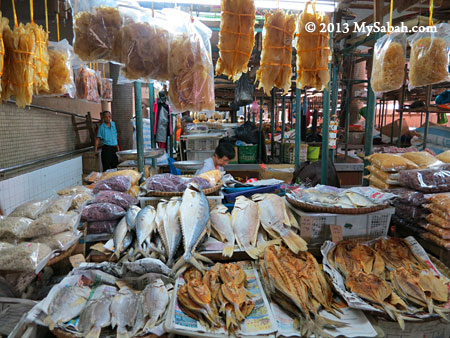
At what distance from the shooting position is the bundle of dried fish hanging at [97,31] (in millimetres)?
2070

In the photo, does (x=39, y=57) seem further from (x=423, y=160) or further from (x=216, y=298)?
(x=423, y=160)

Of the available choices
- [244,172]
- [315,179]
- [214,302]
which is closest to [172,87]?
[214,302]

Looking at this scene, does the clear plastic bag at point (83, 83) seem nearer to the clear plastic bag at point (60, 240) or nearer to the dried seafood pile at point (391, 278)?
the clear plastic bag at point (60, 240)

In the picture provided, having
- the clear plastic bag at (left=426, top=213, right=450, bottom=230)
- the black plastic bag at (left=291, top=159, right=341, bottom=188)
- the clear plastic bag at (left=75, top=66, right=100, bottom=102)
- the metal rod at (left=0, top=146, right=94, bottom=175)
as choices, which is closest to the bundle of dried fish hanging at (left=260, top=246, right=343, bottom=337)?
the clear plastic bag at (left=426, top=213, right=450, bottom=230)

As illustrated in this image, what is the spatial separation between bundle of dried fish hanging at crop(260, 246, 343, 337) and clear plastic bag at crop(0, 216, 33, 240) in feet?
6.22

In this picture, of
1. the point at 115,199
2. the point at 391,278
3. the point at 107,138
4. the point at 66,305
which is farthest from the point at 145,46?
the point at 107,138

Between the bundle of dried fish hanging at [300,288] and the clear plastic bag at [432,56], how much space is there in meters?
1.91

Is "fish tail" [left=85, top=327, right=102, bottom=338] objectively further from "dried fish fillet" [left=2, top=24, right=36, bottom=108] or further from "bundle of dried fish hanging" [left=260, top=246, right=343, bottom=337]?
"dried fish fillet" [left=2, top=24, right=36, bottom=108]

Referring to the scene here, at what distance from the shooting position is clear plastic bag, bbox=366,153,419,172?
312 centimetres

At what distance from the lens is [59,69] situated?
2.83 metres

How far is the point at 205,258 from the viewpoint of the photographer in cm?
217

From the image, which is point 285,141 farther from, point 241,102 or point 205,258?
point 205,258

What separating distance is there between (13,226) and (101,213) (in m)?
0.67

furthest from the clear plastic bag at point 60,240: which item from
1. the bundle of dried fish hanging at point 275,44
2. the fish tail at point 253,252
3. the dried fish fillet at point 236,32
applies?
the bundle of dried fish hanging at point 275,44
